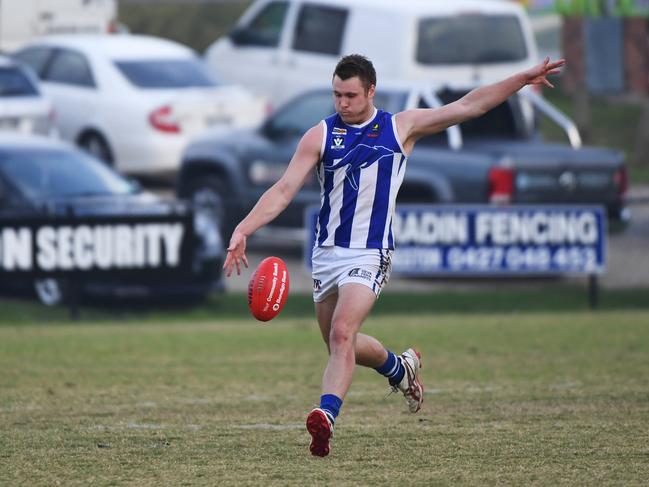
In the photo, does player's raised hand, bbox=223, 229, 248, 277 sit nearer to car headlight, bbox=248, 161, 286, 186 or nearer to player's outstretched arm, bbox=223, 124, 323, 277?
player's outstretched arm, bbox=223, 124, 323, 277

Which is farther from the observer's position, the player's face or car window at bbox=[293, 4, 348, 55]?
car window at bbox=[293, 4, 348, 55]

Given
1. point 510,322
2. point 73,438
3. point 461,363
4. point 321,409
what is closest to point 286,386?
point 461,363

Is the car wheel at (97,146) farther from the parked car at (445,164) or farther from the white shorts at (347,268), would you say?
the white shorts at (347,268)

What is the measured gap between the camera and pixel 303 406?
10234mm

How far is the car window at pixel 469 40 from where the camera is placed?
2238cm

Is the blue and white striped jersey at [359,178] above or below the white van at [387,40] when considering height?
below

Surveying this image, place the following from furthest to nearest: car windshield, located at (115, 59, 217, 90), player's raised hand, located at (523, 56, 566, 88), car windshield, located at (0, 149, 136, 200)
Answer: car windshield, located at (115, 59, 217, 90) < car windshield, located at (0, 149, 136, 200) < player's raised hand, located at (523, 56, 566, 88)

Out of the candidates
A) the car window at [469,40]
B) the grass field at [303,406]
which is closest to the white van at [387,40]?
the car window at [469,40]

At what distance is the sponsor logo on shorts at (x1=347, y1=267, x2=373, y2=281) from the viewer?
324 inches

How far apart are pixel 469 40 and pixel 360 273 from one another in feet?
48.4

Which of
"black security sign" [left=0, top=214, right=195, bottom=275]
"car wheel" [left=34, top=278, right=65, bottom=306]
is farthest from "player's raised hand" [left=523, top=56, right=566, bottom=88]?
"car wheel" [left=34, top=278, right=65, bottom=306]

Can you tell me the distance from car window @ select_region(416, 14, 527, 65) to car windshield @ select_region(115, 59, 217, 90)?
3241 mm

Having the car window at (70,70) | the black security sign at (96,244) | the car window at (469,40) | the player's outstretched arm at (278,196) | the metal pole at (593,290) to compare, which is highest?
the car window at (469,40)

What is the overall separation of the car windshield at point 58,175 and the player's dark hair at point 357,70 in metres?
9.58
